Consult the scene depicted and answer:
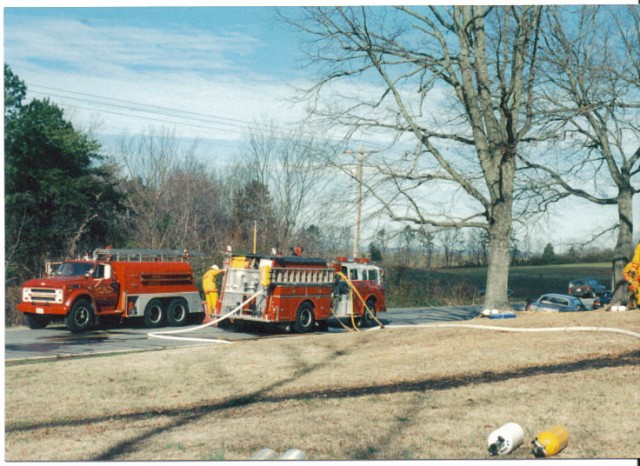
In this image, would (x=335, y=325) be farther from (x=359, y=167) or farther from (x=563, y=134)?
(x=563, y=134)

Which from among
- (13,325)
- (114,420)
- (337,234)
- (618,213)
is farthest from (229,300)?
(618,213)

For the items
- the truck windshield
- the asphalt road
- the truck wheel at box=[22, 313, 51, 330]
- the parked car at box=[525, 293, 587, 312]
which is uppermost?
the truck windshield

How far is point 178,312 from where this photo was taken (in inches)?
892

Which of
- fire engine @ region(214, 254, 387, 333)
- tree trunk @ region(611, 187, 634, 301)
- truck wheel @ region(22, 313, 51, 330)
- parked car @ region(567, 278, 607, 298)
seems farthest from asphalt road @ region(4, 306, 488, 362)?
parked car @ region(567, 278, 607, 298)

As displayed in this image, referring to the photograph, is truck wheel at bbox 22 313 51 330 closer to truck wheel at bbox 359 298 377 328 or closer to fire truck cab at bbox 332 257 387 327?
fire truck cab at bbox 332 257 387 327

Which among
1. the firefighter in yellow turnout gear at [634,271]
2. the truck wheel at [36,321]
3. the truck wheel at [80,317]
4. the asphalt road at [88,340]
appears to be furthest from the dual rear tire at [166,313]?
the firefighter in yellow turnout gear at [634,271]

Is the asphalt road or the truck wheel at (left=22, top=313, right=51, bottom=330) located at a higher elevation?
the truck wheel at (left=22, top=313, right=51, bottom=330)

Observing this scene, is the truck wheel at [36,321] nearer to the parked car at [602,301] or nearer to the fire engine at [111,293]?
the fire engine at [111,293]

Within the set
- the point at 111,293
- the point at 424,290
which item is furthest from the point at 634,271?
the point at 424,290

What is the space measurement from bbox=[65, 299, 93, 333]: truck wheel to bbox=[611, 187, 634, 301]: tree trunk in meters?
15.4

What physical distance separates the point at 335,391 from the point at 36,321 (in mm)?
12636

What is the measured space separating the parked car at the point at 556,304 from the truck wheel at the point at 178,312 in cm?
1268

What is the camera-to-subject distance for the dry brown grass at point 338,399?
8.14 m

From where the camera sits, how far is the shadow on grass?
30.8 feet
